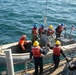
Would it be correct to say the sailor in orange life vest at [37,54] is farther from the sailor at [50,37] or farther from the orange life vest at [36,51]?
the sailor at [50,37]

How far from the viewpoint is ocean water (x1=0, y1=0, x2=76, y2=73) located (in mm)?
22811

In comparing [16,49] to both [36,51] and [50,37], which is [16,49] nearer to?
[50,37]

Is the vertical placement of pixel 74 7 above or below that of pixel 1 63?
above

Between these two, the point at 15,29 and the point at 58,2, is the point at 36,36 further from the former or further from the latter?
the point at 58,2

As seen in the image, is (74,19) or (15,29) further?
(74,19)

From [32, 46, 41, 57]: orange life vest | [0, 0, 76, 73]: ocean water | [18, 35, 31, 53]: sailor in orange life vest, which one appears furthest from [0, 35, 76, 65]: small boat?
[0, 0, 76, 73]: ocean water

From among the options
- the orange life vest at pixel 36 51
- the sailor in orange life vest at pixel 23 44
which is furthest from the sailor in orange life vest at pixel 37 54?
the sailor in orange life vest at pixel 23 44

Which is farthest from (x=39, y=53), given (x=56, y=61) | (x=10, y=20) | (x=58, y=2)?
(x=58, y=2)

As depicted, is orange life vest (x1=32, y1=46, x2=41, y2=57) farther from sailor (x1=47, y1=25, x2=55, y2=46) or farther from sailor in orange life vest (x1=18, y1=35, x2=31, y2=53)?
sailor (x1=47, y1=25, x2=55, y2=46)

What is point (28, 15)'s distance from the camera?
94.4 feet

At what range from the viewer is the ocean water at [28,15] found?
74.8ft

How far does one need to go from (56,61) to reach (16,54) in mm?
3739

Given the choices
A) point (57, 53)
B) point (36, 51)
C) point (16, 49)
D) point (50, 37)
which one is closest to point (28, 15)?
point (16, 49)

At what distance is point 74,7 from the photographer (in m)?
32.9
